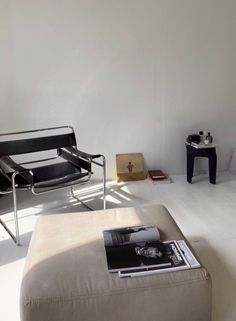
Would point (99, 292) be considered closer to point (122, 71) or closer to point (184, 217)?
point (184, 217)

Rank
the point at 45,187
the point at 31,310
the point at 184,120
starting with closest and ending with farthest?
the point at 31,310 < the point at 45,187 < the point at 184,120

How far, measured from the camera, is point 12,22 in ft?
10.1

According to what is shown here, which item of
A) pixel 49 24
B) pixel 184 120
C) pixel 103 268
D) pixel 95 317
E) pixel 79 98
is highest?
pixel 49 24

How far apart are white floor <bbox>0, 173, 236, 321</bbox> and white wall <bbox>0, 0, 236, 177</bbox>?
52cm

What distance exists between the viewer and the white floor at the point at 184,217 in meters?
1.75

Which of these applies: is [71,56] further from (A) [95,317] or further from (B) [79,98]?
(A) [95,317]

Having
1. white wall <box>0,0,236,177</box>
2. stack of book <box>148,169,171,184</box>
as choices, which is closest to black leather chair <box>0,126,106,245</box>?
white wall <box>0,0,236,177</box>

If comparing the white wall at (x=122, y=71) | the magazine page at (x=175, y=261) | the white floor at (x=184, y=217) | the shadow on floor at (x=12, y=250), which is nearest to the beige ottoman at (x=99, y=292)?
the magazine page at (x=175, y=261)

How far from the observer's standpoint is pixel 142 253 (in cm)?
151

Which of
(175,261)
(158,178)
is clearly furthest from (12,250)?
(158,178)

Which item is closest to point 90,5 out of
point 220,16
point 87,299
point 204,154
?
point 220,16

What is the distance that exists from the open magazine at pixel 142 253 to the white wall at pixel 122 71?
193 centimetres

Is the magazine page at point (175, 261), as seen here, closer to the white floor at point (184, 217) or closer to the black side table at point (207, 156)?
the white floor at point (184, 217)

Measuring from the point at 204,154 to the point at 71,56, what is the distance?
1.66 m
